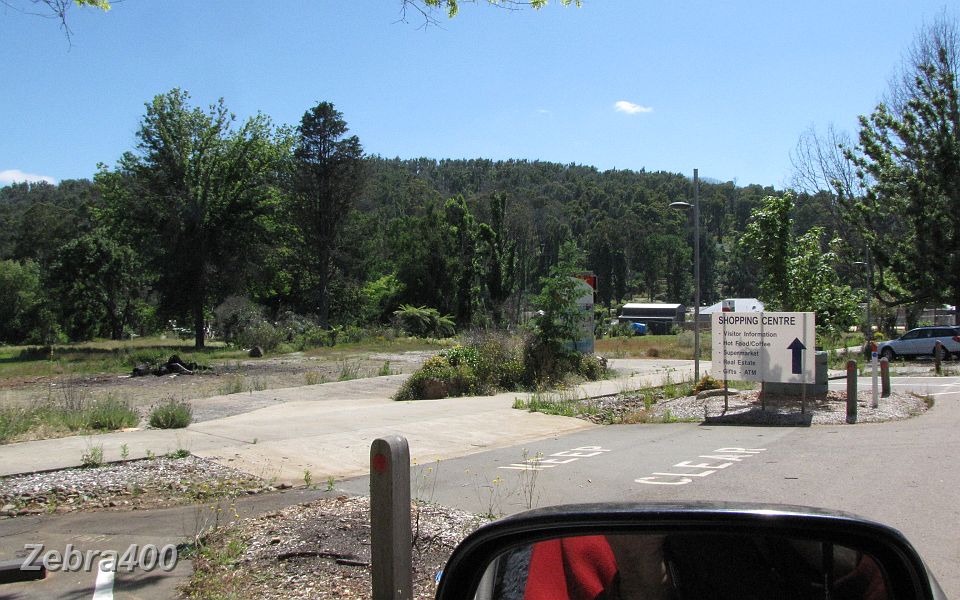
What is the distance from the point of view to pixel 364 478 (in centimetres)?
886

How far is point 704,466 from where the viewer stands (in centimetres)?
969

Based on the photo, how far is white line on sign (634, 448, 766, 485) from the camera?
28.6 ft

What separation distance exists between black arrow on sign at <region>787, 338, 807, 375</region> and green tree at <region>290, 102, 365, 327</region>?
4733cm

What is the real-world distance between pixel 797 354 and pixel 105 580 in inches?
502

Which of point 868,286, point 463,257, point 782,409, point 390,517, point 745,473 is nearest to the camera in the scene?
point 390,517

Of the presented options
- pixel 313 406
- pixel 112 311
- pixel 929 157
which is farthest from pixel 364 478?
pixel 112 311

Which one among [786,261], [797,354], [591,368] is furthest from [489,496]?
[591,368]

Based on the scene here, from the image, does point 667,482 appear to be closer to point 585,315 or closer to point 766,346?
point 766,346

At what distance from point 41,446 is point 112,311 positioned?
59276mm

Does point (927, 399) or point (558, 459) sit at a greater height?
point (927, 399)

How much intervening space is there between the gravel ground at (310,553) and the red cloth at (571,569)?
308 cm

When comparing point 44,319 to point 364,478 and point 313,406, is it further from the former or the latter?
point 364,478

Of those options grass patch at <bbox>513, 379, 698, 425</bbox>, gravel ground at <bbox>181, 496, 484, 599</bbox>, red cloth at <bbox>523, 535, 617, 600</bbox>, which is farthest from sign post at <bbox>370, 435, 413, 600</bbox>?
grass patch at <bbox>513, 379, 698, 425</bbox>

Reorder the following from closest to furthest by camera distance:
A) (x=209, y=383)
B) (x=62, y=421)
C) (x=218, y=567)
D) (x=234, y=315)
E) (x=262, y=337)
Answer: (x=218, y=567)
(x=62, y=421)
(x=209, y=383)
(x=262, y=337)
(x=234, y=315)
